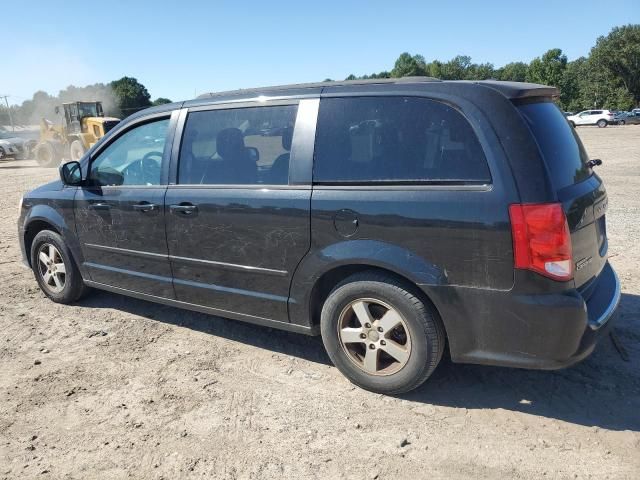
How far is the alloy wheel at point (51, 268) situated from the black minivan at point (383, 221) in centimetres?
105

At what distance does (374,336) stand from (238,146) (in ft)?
5.33

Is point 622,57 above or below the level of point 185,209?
above

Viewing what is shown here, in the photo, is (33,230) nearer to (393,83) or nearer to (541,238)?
(393,83)

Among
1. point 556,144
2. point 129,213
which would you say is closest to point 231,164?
point 129,213

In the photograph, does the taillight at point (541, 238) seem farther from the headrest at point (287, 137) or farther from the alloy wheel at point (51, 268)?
the alloy wheel at point (51, 268)

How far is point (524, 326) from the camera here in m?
2.69

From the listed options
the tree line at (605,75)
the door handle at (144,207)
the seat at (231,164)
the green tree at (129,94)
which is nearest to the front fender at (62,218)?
the door handle at (144,207)

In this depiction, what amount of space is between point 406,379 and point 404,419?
0.75ft

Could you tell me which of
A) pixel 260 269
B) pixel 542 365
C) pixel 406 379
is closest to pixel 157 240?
pixel 260 269

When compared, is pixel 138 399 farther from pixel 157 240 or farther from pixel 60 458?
pixel 157 240

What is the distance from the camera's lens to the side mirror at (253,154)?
3.54 metres

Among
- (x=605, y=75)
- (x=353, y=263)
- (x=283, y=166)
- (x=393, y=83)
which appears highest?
(x=605, y=75)

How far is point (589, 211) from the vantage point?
291cm

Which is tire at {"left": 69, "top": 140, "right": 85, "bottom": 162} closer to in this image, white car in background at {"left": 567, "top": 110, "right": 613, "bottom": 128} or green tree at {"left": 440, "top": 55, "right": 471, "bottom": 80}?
white car in background at {"left": 567, "top": 110, "right": 613, "bottom": 128}
